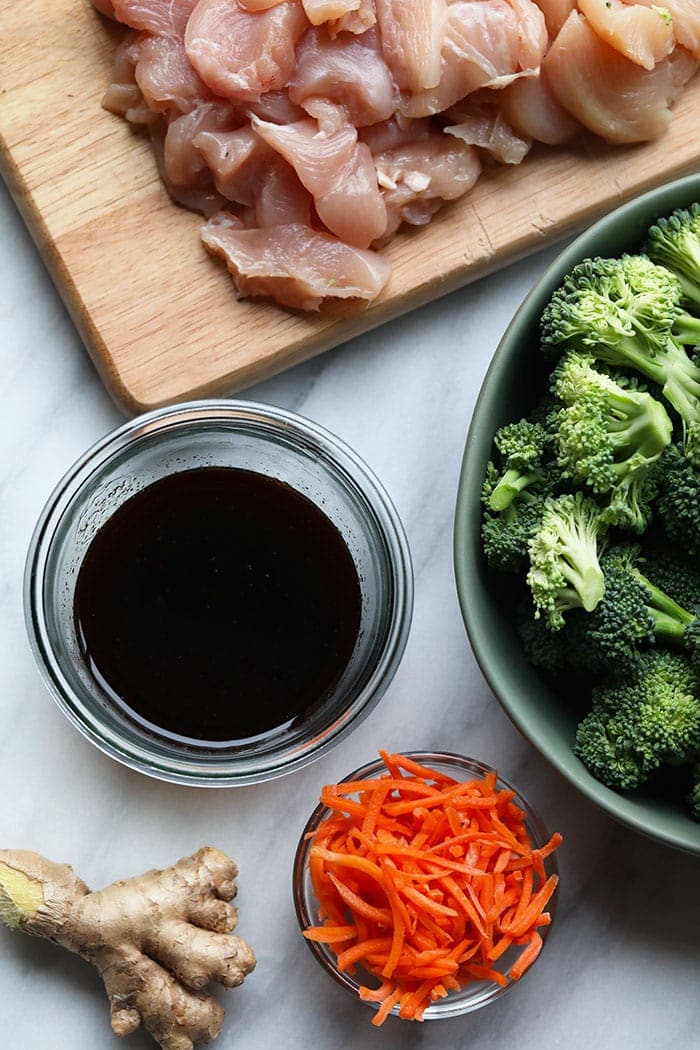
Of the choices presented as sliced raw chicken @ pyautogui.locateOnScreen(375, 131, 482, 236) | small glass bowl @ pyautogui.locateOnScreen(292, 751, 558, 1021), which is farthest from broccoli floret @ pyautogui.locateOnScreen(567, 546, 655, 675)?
sliced raw chicken @ pyautogui.locateOnScreen(375, 131, 482, 236)

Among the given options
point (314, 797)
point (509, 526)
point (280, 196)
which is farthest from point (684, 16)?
point (314, 797)

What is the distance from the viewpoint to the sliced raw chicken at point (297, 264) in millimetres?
2121

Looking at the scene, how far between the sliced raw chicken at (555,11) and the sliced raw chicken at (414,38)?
8.1 inches

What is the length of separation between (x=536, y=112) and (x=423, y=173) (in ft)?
0.83

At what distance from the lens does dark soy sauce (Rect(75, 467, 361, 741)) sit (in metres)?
2.14

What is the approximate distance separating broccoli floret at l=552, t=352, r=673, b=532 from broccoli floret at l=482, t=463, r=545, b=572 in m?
0.09

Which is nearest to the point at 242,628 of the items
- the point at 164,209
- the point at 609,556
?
the point at 609,556

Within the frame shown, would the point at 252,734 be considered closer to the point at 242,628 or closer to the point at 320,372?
the point at 242,628

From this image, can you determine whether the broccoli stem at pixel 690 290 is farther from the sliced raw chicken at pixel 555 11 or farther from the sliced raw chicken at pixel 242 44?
the sliced raw chicken at pixel 242 44

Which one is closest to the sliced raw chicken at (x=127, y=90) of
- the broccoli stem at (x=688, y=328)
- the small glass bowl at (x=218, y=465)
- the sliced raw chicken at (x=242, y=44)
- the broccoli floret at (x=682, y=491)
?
the sliced raw chicken at (x=242, y=44)

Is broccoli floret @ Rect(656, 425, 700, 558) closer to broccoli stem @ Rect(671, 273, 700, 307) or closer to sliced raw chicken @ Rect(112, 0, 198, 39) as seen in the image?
broccoli stem @ Rect(671, 273, 700, 307)

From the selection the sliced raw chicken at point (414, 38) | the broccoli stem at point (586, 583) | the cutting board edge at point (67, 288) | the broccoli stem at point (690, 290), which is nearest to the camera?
the broccoli stem at point (586, 583)

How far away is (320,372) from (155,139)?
0.56m

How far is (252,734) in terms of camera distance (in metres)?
2.16
